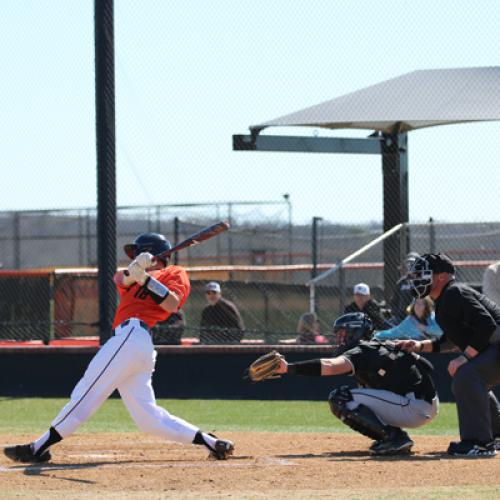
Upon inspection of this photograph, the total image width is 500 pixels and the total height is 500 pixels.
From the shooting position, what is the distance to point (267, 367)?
7254mm

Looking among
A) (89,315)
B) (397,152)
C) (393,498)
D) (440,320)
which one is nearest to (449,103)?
(397,152)

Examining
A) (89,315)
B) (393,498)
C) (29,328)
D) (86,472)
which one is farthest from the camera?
(89,315)

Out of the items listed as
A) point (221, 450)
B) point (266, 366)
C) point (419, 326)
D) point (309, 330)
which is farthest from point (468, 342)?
point (309, 330)

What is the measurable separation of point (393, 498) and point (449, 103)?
9353mm

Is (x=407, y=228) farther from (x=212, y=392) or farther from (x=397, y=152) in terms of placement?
(x=212, y=392)

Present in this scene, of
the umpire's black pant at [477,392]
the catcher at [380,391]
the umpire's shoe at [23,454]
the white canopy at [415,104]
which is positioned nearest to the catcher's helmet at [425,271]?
the catcher at [380,391]

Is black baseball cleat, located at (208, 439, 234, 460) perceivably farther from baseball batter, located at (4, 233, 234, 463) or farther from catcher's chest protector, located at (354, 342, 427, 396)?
catcher's chest protector, located at (354, 342, 427, 396)

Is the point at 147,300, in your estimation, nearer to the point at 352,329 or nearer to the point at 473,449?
the point at 352,329

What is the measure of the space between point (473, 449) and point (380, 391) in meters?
Result: 0.74

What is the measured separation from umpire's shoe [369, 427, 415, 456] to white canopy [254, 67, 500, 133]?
6963 mm

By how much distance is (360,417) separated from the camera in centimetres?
770

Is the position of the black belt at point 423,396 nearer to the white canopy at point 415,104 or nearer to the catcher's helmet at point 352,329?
the catcher's helmet at point 352,329

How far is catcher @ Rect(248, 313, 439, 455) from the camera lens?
302 inches

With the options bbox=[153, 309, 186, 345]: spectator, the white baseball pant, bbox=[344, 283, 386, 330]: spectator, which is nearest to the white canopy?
bbox=[344, 283, 386, 330]: spectator
